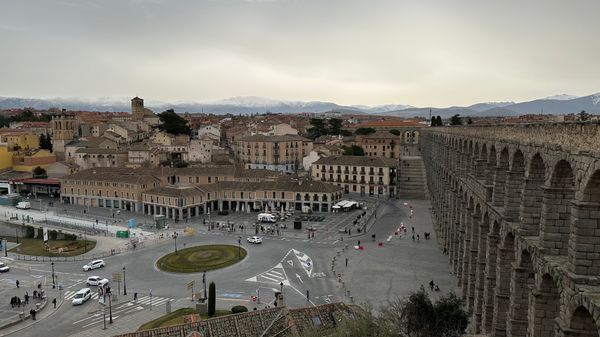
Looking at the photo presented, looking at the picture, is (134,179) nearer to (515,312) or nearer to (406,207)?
(406,207)

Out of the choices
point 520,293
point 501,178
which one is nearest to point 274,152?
point 501,178

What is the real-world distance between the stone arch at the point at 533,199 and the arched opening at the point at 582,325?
7.08 meters

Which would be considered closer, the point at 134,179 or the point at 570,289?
the point at 570,289

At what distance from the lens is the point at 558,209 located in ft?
59.1

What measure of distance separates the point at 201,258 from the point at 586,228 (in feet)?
143

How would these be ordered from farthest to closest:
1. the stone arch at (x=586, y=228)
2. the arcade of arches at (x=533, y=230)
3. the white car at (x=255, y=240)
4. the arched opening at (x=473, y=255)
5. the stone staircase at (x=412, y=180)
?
the stone staircase at (x=412, y=180), the white car at (x=255, y=240), the arched opening at (x=473, y=255), the arcade of arches at (x=533, y=230), the stone arch at (x=586, y=228)

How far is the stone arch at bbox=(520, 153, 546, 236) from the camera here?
2125cm

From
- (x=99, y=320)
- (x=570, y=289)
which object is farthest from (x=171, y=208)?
(x=570, y=289)

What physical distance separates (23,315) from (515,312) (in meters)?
36.9

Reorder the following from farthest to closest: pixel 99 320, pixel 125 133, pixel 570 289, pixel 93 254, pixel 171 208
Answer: pixel 125 133 < pixel 171 208 < pixel 93 254 < pixel 99 320 < pixel 570 289

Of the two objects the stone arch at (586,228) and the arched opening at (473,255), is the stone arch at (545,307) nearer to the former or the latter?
the stone arch at (586,228)

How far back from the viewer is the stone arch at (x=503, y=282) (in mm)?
24859

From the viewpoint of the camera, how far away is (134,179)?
8444 cm

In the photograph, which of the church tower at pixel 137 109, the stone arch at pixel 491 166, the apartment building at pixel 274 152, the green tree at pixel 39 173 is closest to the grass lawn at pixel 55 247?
the green tree at pixel 39 173
